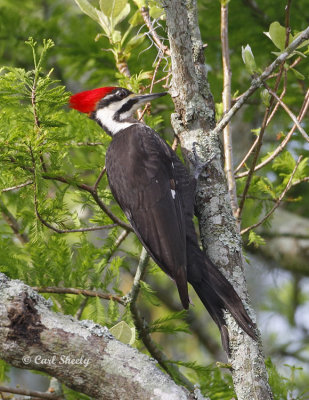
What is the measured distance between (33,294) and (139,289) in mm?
998

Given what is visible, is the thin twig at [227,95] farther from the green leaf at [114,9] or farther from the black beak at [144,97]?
the green leaf at [114,9]

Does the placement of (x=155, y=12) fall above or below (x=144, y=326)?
above

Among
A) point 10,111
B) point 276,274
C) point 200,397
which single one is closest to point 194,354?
point 276,274

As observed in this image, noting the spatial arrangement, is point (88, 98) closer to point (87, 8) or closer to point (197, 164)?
point (87, 8)

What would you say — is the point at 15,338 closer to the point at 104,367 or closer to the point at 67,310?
the point at 104,367

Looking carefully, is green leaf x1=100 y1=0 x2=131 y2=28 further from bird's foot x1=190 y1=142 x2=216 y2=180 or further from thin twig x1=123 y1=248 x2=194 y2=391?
thin twig x1=123 y1=248 x2=194 y2=391

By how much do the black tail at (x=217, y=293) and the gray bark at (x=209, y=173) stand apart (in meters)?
0.03

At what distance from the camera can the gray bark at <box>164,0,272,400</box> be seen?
7.27ft

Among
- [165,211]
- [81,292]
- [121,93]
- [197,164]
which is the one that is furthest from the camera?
[121,93]

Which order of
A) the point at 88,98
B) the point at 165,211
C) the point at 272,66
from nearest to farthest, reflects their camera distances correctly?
the point at 272,66 → the point at 165,211 → the point at 88,98

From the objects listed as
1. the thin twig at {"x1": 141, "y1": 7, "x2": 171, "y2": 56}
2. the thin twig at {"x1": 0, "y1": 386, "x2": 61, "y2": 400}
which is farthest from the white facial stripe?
the thin twig at {"x1": 0, "y1": 386, "x2": 61, "y2": 400}

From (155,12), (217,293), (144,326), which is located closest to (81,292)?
(144,326)

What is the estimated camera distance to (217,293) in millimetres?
2479

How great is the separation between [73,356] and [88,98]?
70.9 inches
